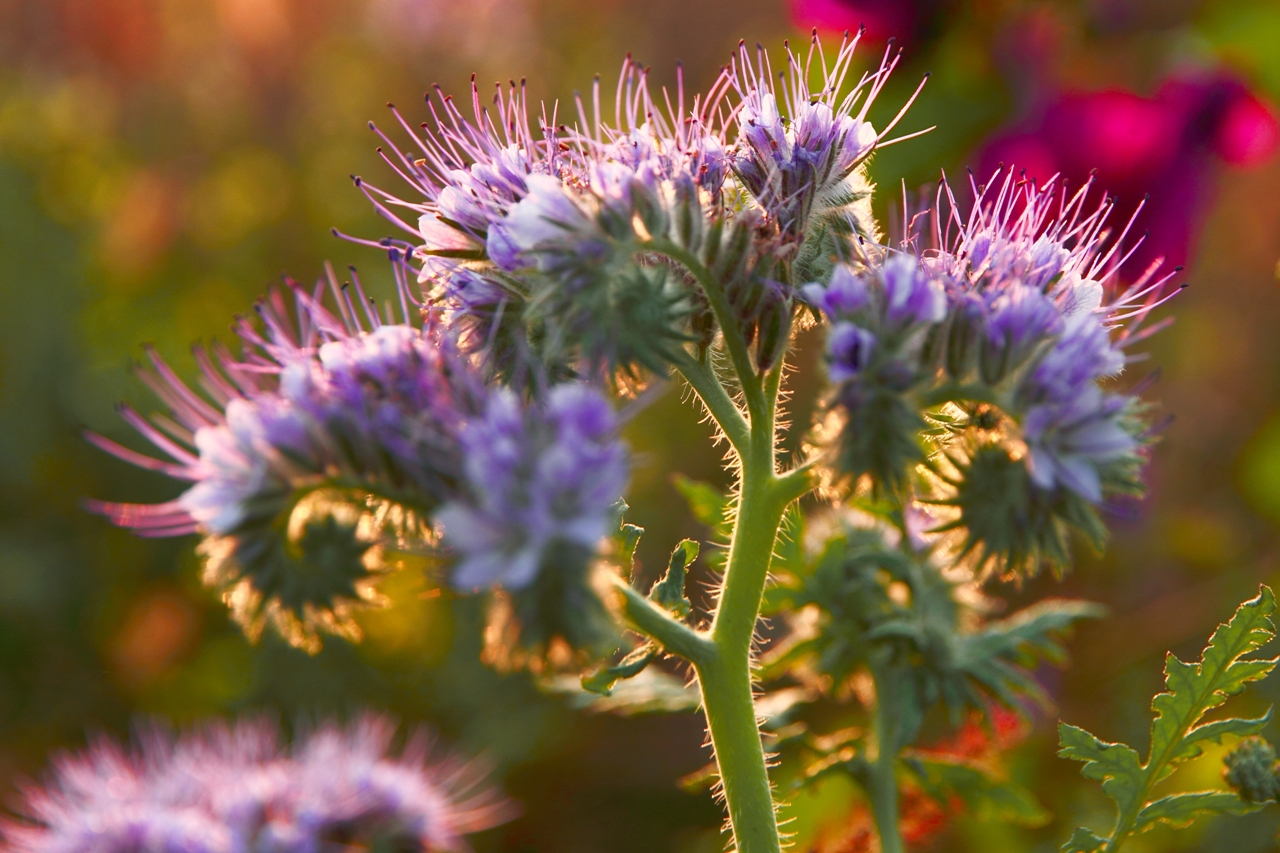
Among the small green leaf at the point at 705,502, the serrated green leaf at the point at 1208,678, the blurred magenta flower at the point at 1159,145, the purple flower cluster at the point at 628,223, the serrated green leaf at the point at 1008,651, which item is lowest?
the serrated green leaf at the point at 1208,678

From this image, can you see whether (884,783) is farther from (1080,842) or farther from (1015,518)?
(1015,518)

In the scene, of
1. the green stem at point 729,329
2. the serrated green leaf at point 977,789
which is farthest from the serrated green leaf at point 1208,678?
the green stem at point 729,329

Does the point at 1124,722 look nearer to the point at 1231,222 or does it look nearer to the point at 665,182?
the point at 665,182

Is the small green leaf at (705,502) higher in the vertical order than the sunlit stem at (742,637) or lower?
higher

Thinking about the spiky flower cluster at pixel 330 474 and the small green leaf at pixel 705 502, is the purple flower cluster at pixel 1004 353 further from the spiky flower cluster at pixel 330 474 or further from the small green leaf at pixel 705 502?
the small green leaf at pixel 705 502

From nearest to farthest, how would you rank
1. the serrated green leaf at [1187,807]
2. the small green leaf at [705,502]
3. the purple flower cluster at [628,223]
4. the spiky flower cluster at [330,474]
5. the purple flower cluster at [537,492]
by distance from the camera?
the purple flower cluster at [537,492]
the spiky flower cluster at [330,474]
the purple flower cluster at [628,223]
the serrated green leaf at [1187,807]
the small green leaf at [705,502]

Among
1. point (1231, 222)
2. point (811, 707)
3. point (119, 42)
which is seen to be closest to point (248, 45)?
point (119, 42)

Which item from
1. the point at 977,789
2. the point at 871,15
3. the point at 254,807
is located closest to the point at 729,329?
the point at 977,789

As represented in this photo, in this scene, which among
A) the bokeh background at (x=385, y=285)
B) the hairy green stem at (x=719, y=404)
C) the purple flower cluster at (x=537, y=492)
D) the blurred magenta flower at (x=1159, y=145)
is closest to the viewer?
the purple flower cluster at (x=537, y=492)
